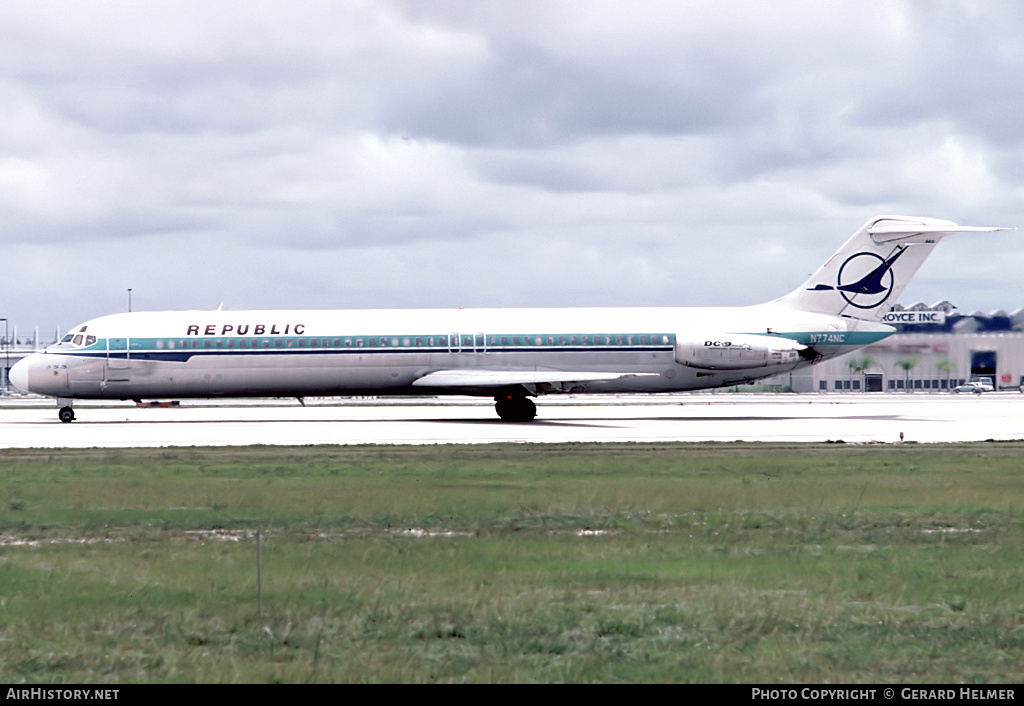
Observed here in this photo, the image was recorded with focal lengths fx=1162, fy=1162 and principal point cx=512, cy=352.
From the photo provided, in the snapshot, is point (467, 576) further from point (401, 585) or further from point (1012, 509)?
point (1012, 509)

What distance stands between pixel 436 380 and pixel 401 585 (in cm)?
3125

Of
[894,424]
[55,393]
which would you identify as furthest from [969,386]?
[55,393]

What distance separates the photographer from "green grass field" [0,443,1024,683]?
8211 millimetres

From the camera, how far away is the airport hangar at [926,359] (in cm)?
9169

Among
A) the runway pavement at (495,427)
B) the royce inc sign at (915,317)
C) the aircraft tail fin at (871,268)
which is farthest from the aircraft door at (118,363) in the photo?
the royce inc sign at (915,317)

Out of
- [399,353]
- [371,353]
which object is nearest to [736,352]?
[399,353]

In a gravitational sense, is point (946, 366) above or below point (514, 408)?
below

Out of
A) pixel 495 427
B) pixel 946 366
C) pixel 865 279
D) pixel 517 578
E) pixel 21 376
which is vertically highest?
pixel 865 279

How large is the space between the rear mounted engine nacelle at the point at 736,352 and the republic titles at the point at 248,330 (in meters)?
14.1

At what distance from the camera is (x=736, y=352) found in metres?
42.8

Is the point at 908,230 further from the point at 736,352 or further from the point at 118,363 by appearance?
the point at 118,363

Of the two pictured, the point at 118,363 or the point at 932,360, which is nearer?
the point at 118,363

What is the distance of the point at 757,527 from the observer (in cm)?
1448

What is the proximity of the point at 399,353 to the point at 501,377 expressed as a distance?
4009mm
